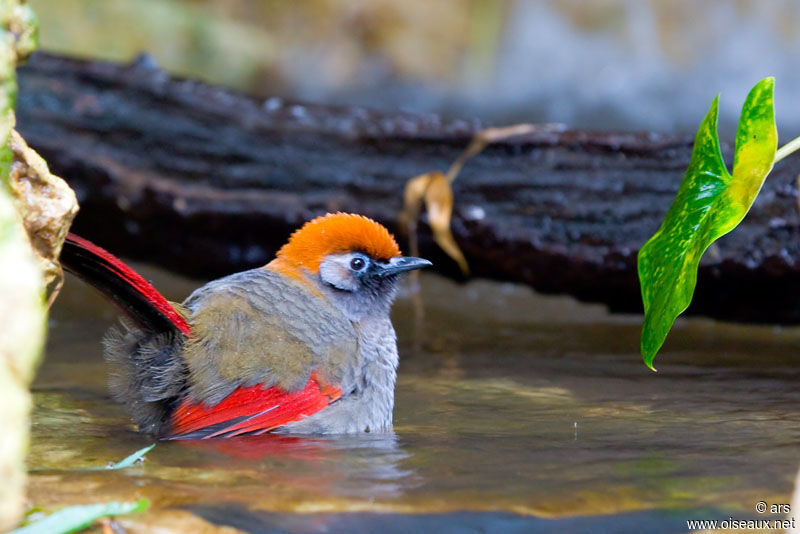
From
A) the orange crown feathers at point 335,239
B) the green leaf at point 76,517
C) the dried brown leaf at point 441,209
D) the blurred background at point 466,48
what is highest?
the blurred background at point 466,48

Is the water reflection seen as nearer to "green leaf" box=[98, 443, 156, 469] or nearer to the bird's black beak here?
"green leaf" box=[98, 443, 156, 469]

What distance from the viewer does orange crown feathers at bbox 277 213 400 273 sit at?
3.58 m

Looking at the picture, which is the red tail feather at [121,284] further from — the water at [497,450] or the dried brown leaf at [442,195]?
the dried brown leaf at [442,195]

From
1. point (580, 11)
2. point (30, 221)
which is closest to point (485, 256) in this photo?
point (30, 221)

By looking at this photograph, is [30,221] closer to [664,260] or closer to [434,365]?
[664,260]

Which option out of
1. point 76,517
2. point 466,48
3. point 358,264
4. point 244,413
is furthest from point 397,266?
point 466,48

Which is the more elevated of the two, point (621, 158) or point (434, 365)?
point (621, 158)

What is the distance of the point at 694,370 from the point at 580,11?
7057 mm

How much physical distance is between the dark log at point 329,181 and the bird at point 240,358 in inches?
64.0

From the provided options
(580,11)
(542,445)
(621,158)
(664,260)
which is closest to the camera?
(542,445)

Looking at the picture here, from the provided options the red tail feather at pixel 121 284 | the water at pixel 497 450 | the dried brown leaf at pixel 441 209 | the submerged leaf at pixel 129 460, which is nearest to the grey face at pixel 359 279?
the water at pixel 497 450

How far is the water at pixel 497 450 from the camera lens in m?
2.12

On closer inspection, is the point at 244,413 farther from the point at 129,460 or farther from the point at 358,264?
the point at 358,264

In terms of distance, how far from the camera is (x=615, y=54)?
10.1m
